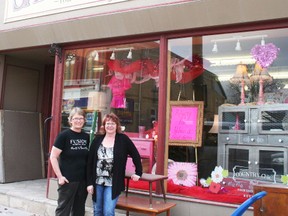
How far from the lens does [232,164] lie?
4.93m

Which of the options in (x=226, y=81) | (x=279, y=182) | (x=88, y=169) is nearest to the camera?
(x=88, y=169)

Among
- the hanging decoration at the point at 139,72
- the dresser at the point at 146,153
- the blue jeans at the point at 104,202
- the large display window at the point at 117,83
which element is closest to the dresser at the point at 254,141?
the hanging decoration at the point at 139,72

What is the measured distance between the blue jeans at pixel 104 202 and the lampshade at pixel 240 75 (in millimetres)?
2597

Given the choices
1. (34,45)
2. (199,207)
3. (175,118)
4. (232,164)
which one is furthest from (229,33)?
(34,45)

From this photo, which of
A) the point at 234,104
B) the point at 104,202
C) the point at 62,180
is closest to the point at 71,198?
the point at 62,180

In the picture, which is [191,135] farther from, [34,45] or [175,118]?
[34,45]

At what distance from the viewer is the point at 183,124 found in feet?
17.0

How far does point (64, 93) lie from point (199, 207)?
2.98 meters

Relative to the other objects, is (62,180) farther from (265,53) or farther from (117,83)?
(265,53)

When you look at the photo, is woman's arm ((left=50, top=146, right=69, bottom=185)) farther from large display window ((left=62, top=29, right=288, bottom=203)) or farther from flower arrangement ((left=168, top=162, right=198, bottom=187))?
flower arrangement ((left=168, top=162, right=198, bottom=187))

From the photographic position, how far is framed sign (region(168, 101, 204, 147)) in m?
5.10

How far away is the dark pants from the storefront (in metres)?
1.08

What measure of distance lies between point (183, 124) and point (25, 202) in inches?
112

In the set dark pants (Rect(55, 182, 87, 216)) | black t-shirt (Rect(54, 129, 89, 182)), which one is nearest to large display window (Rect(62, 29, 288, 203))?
dark pants (Rect(55, 182, 87, 216))
